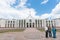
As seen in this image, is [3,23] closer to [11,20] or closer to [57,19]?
[11,20]

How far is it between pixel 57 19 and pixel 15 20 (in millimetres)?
23081

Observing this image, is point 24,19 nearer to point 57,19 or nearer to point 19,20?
point 19,20

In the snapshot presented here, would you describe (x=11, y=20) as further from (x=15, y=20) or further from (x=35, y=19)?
(x=35, y=19)

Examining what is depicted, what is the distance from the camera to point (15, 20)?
4075 inches

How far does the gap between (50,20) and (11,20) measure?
21161 millimetres

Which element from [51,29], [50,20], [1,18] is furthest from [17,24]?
[51,29]

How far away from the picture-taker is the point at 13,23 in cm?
10275

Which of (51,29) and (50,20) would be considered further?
(50,20)

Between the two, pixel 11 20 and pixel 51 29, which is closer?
pixel 51 29

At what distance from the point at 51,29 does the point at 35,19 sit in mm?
79107

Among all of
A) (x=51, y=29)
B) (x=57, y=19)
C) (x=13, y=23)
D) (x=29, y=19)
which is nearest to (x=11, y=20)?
(x=13, y=23)

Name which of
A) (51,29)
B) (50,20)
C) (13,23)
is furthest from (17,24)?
(51,29)

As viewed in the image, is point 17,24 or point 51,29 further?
point 17,24

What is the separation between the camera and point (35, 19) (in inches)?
4018
